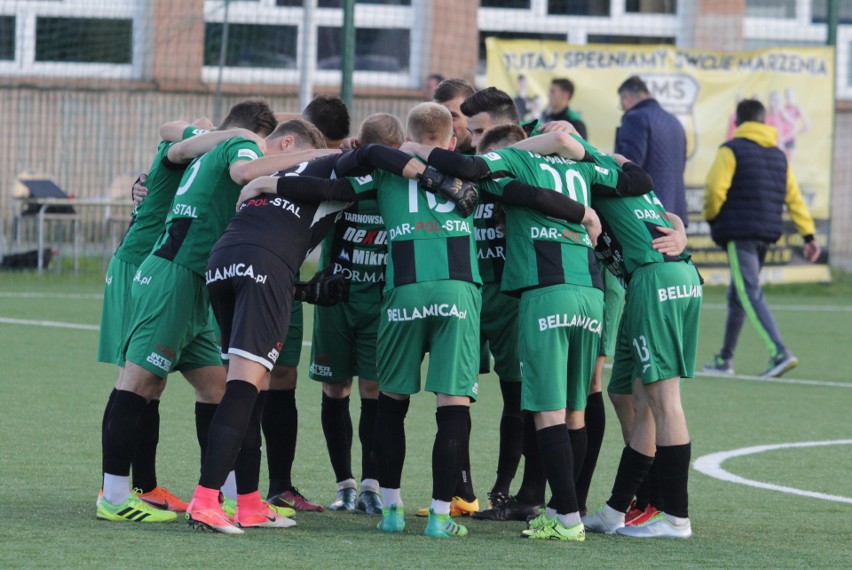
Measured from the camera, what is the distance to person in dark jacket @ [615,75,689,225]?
10.4m

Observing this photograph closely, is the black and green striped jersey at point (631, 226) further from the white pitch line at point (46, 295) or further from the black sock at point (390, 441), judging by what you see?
the white pitch line at point (46, 295)

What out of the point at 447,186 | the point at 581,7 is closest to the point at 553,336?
the point at 447,186

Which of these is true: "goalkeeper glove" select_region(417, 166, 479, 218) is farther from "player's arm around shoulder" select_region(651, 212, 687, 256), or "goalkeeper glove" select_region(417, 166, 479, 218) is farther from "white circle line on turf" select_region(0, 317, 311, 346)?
"white circle line on turf" select_region(0, 317, 311, 346)

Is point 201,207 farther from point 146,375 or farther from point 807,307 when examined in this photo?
point 807,307

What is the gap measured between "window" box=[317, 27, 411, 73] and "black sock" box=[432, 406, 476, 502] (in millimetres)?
13971

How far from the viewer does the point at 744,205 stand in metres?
11.1

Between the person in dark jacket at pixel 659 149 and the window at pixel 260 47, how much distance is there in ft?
28.5

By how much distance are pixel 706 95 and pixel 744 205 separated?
6290 millimetres

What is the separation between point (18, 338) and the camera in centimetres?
1142

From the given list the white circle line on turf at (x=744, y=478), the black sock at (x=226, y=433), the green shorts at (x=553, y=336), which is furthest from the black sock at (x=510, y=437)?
the black sock at (x=226, y=433)

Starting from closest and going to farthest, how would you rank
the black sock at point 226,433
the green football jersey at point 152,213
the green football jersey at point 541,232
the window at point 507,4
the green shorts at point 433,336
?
the black sock at point 226,433
the green shorts at point 433,336
the green football jersey at point 541,232
the green football jersey at point 152,213
the window at point 507,4

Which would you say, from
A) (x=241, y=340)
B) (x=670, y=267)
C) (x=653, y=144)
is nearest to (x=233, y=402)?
(x=241, y=340)

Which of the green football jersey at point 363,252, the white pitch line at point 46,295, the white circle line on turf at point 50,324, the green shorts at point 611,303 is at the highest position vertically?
the green football jersey at point 363,252

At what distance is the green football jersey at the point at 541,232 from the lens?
5.52 meters
